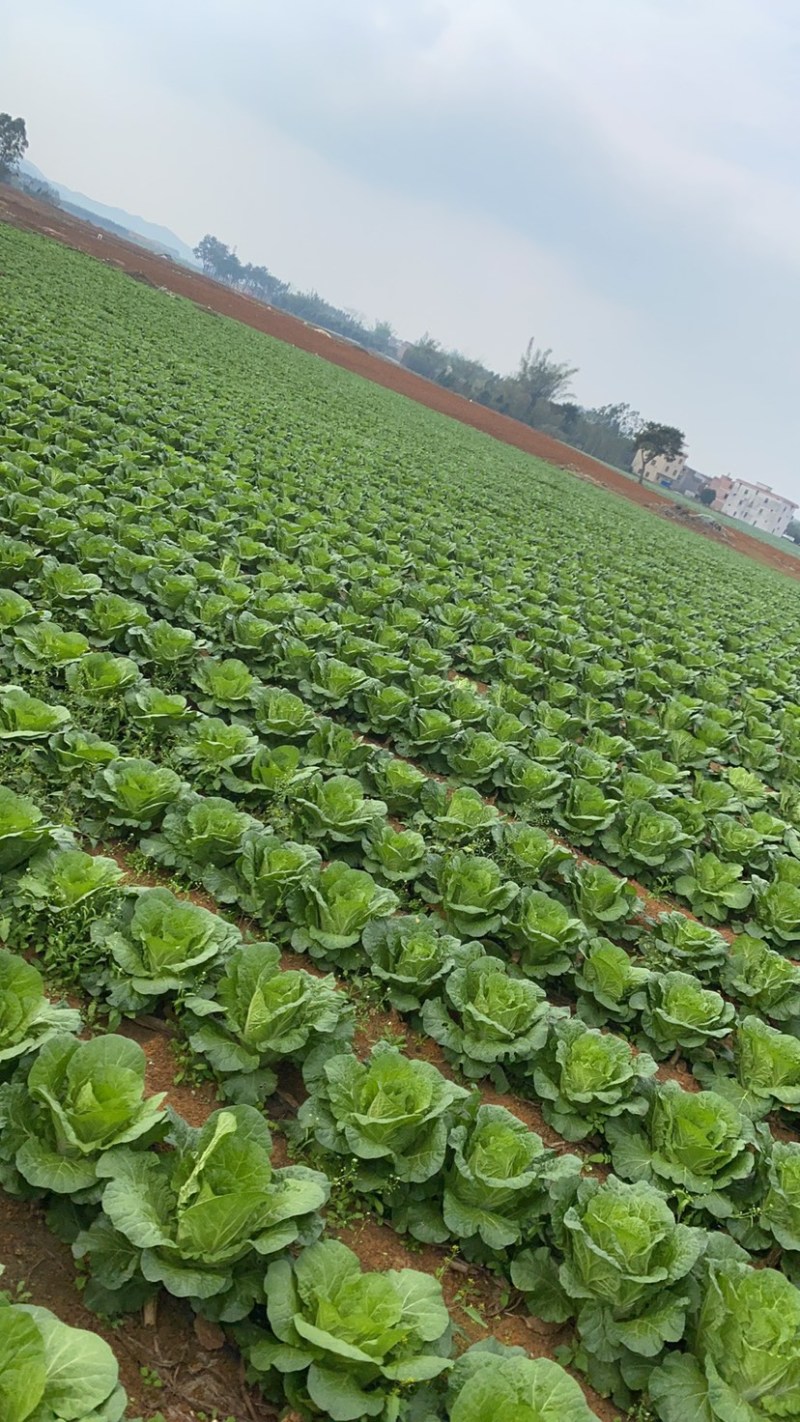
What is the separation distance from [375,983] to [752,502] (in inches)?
6380

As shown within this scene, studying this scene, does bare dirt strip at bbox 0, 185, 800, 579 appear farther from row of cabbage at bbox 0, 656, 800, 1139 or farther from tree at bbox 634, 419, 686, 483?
row of cabbage at bbox 0, 656, 800, 1139

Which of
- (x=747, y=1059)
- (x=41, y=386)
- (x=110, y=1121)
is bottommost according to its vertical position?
(x=110, y=1121)

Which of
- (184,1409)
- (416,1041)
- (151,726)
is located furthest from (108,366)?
(184,1409)

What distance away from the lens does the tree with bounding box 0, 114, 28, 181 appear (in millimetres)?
89250

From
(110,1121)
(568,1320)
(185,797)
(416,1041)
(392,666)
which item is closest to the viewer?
(110,1121)

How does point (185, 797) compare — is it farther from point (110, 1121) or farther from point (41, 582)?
point (41, 582)

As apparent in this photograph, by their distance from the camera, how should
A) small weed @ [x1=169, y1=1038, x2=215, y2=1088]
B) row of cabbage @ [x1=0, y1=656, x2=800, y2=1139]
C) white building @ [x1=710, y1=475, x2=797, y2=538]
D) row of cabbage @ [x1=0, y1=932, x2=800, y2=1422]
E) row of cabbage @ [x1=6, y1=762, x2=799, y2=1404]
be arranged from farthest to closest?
white building @ [x1=710, y1=475, x2=797, y2=538] < row of cabbage @ [x1=0, y1=656, x2=800, y2=1139] < small weed @ [x1=169, y1=1038, x2=215, y2=1088] < row of cabbage @ [x1=6, y1=762, x2=799, y2=1404] < row of cabbage @ [x1=0, y1=932, x2=800, y2=1422]

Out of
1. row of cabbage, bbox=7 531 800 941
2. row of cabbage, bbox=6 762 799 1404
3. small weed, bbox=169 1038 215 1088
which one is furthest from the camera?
row of cabbage, bbox=7 531 800 941

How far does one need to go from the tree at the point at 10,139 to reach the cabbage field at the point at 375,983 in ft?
351

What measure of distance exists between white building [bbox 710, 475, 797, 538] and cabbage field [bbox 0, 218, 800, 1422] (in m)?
152

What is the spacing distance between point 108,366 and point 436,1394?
18.9 metres

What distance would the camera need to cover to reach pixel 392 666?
7547 millimetres

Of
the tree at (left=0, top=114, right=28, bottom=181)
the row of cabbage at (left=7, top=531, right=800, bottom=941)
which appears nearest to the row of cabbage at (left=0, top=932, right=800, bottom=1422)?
the row of cabbage at (left=7, top=531, right=800, bottom=941)

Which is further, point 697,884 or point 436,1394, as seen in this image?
point 697,884
